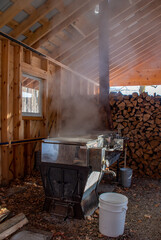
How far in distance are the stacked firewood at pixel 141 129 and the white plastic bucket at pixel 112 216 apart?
2.33m

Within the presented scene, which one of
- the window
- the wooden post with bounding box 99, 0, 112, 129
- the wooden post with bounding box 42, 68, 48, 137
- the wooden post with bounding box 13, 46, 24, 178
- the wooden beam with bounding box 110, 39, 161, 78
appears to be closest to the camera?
the wooden post with bounding box 13, 46, 24, 178

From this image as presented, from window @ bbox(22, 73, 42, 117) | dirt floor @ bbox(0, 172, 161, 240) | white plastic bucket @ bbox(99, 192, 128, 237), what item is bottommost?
dirt floor @ bbox(0, 172, 161, 240)

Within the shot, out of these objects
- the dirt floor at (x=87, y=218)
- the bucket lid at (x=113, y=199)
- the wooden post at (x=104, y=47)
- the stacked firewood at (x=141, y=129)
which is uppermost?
the wooden post at (x=104, y=47)

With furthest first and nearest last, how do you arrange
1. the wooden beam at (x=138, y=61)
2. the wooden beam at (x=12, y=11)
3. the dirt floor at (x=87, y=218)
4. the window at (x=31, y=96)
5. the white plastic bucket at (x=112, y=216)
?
the wooden beam at (x=138, y=61), the window at (x=31, y=96), the wooden beam at (x=12, y=11), the dirt floor at (x=87, y=218), the white plastic bucket at (x=112, y=216)

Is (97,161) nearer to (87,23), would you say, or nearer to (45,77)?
(45,77)

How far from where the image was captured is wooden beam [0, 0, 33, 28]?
2.89 meters

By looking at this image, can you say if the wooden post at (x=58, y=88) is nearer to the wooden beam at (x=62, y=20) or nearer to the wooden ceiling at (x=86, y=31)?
the wooden ceiling at (x=86, y=31)

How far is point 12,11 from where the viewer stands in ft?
9.58

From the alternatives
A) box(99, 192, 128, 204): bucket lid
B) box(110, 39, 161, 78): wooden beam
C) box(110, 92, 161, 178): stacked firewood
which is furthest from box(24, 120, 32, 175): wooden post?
box(110, 39, 161, 78): wooden beam

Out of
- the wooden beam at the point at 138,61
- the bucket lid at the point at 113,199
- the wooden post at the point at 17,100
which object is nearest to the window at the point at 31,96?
the wooden post at the point at 17,100

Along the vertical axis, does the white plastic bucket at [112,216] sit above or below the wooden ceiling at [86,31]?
below

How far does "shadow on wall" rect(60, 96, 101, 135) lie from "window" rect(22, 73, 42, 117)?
31.8 inches

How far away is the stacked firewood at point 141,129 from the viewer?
4.24 metres

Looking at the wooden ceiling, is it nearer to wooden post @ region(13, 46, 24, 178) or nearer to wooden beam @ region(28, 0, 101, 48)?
wooden beam @ region(28, 0, 101, 48)
